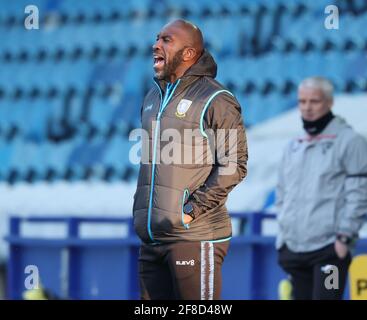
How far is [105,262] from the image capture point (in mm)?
8367

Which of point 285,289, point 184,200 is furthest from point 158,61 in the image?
point 285,289

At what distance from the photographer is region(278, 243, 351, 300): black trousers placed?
6.01 m

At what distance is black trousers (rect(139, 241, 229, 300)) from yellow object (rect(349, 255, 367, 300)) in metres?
2.41

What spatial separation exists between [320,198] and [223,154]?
1.75m

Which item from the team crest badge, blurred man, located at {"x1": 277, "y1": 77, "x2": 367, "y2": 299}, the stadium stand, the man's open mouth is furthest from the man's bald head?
the stadium stand

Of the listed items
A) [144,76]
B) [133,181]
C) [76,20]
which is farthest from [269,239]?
[76,20]

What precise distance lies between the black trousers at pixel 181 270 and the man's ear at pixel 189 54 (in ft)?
2.48

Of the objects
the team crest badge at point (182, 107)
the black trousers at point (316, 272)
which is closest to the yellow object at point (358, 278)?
the black trousers at point (316, 272)

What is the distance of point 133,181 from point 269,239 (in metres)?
2.83

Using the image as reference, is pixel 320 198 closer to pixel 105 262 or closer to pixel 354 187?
pixel 354 187

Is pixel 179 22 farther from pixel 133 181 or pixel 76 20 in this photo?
pixel 76 20

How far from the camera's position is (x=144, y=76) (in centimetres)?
1108

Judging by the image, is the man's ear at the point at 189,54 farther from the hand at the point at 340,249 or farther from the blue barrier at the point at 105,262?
the blue barrier at the point at 105,262

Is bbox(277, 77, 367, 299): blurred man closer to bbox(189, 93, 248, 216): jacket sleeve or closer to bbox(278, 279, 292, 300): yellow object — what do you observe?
bbox(278, 279, 292, 300): yellow object
